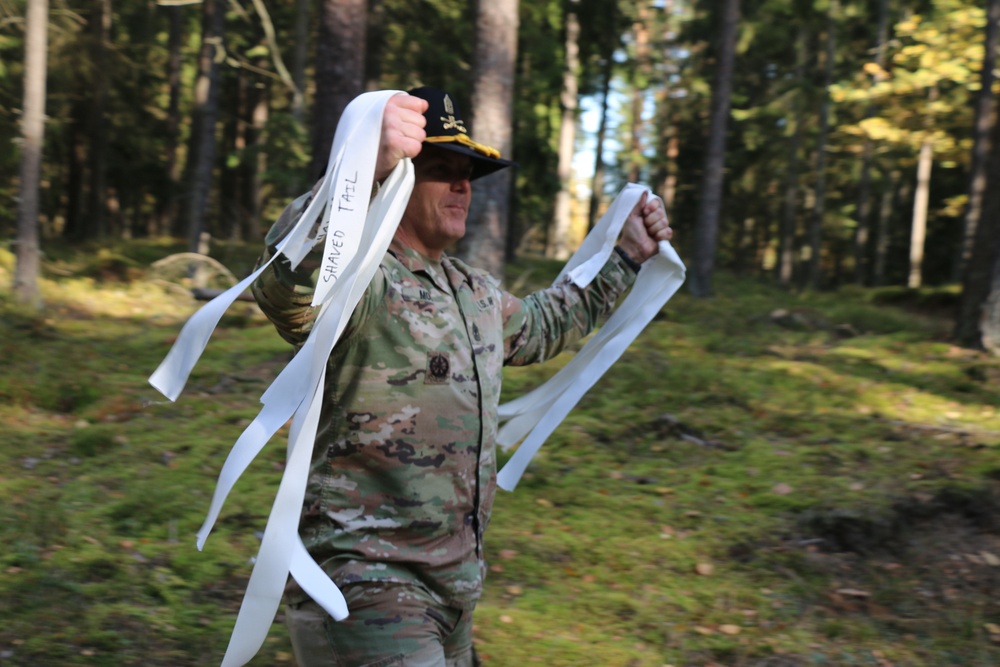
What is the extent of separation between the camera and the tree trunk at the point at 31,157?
1311 cm

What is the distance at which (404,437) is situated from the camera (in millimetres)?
2932

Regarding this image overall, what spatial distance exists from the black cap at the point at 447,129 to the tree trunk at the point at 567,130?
721 inches

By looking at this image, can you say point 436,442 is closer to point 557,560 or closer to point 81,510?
point 557,560

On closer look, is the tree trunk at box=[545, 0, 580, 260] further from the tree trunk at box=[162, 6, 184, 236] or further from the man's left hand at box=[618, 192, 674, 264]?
the man's left hand at box=[618, 192, 674, 264]

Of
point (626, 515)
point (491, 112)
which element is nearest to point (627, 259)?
point (626, 515)

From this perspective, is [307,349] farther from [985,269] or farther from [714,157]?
[714,157]

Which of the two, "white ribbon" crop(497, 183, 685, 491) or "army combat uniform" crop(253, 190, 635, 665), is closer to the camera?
"army combat uniform" crop(253, 190, 635, 665)

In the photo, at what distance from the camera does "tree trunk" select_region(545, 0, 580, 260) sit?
23.4 m

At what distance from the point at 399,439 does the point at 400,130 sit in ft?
3.11

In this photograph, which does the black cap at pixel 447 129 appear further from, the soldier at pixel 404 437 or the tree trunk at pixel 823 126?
the tree trunk at pixel 823 126

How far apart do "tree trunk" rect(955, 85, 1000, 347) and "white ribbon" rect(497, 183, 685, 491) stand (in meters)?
8.75

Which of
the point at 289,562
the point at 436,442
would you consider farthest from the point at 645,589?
the point at 289,562

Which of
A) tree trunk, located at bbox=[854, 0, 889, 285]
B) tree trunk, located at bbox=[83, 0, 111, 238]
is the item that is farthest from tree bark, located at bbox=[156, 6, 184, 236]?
tree trunk, located at bbox=[854, 0, 889, 285]

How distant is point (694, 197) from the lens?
29719mm
